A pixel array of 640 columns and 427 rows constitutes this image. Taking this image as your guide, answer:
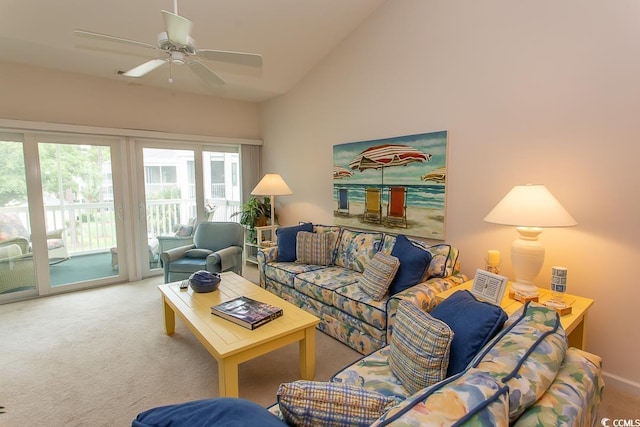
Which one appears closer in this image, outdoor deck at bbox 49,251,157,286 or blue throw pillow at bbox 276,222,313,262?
blue throw pillow at bbox 276,222,313,262

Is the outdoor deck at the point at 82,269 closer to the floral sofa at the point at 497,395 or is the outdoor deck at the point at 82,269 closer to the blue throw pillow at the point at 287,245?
the blue throw pillow at the point at 287,245

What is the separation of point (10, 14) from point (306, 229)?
130 inches

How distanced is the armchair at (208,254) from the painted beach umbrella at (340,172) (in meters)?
1.49

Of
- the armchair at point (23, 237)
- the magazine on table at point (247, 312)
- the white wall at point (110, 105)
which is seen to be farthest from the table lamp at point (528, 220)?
the armchair at point (23, 237)

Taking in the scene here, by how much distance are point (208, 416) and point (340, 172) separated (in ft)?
11.0

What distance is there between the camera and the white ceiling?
111 inches

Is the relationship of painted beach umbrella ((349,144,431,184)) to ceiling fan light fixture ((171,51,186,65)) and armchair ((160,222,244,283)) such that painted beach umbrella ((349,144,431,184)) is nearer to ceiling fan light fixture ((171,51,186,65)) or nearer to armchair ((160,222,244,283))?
armchair ((160,222,244,283))

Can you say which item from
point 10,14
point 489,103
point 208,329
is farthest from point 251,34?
point 208,329

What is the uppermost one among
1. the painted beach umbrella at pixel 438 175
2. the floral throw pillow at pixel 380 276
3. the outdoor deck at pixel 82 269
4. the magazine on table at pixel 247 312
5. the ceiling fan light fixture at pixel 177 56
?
the ceiling fan light fixture at pixel 177 56

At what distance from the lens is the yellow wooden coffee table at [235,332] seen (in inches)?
72.1

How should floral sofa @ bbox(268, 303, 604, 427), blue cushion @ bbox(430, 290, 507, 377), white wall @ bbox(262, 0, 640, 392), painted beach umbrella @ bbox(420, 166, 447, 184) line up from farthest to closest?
painted beach umbrella @ bbox(420, 166, 447, 184), white wall @ bbox(262, 0, 640, 392), blue cushion @ bbox(430, 290, 507, 377), floral sofa @ bbox(268, 303, 604, 427)

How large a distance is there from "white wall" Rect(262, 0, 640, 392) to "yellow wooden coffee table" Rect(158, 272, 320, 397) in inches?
66.4

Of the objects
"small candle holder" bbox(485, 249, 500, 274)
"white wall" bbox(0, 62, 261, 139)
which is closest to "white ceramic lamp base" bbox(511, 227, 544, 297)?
"small candle holder" bbox(485, 249, 500, 274)

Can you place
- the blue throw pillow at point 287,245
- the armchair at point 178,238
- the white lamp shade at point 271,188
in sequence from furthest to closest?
1. the armchair at point 178,238
2. the white lamp shade at point 271,188
3. the blue throw pillow at point 287,245
